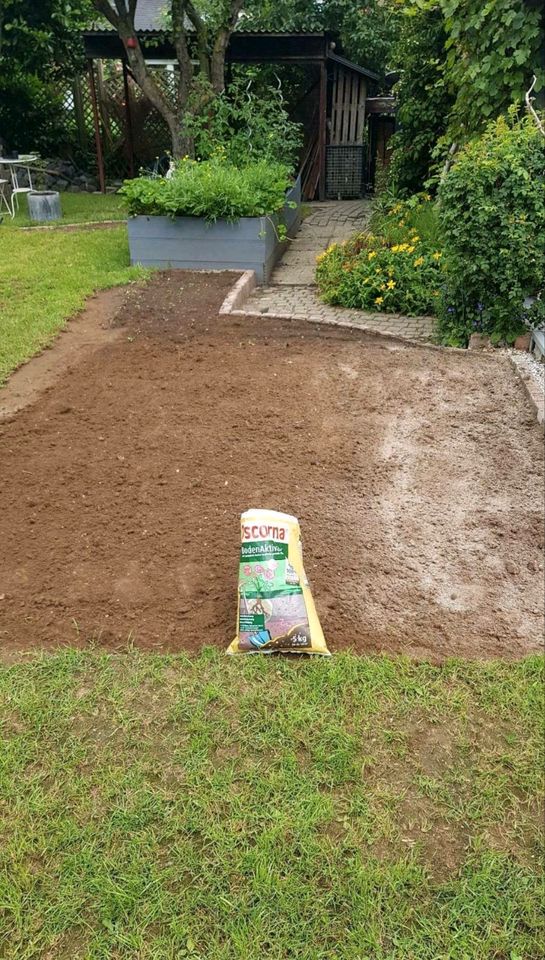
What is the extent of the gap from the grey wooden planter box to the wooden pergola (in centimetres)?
523

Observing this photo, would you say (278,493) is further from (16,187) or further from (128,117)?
(128,117)

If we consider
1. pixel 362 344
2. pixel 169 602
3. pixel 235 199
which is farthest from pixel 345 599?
pixel 235 199

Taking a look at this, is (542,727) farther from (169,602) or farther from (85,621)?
(85,621)

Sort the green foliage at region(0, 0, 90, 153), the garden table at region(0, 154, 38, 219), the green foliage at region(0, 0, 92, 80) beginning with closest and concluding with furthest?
the garden table at region(0, 154, 38, 219), the green foliage at region(0, 0, 92, 80), the green foliage at region(0, 0, 90, 153)

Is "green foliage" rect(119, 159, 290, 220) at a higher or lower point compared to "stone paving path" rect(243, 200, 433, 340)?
higher

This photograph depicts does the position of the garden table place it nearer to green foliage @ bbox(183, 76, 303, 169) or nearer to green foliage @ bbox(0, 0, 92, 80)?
green foliage @ bbox(0, 0, 92, 80)

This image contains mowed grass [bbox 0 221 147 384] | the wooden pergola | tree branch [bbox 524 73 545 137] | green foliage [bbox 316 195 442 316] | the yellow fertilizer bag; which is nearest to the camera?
the yellow fertilizer bag

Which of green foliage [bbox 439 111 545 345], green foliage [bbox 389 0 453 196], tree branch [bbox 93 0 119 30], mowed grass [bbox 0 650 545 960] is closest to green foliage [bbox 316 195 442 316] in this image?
green foliage [bbox 439 111 545 345]

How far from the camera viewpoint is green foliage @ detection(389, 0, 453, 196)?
8.69m

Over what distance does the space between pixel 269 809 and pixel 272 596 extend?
0.72 meters

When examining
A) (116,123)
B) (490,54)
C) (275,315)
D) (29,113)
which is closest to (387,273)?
(275,315)

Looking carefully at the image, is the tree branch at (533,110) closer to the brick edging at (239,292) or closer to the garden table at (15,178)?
the brick edging at (239,292)

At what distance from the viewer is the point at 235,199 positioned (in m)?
7.30

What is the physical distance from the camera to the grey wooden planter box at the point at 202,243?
296 inches
